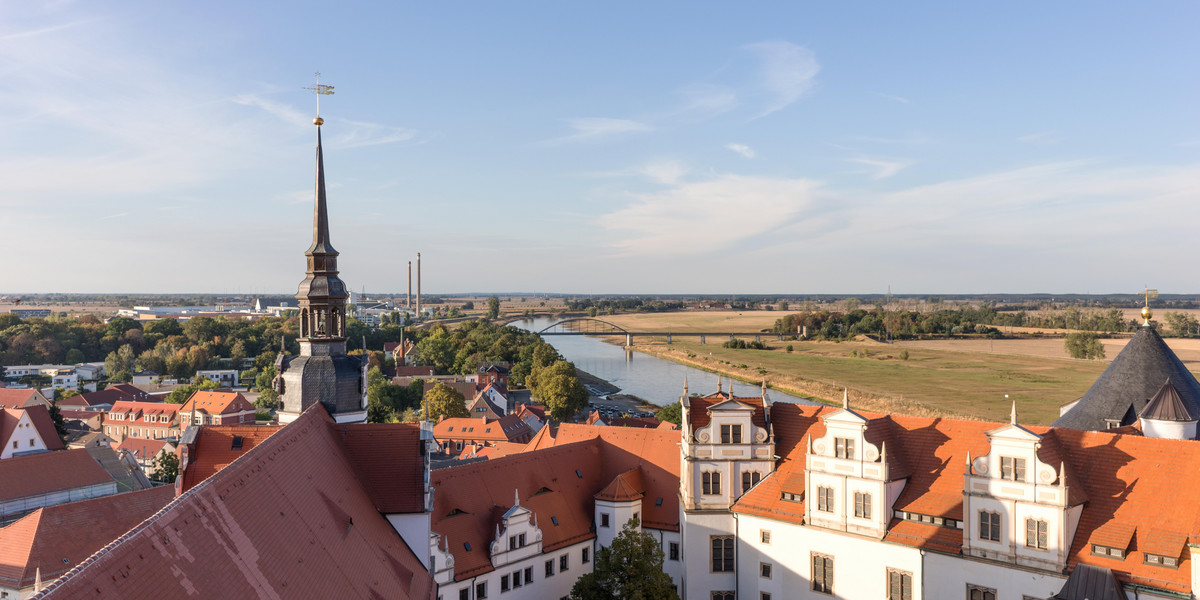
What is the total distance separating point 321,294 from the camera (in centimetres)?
2697

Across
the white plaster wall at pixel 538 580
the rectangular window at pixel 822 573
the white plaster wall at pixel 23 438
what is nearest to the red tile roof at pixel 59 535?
the white plaster wall at pixel 538 580

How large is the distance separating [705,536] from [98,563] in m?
24.0

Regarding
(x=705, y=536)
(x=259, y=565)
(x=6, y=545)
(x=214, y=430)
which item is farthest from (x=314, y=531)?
(x=6, y=545)

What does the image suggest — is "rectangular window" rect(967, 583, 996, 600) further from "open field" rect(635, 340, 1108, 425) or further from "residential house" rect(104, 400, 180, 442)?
"residential house" rect(104, 400, 180, 442)

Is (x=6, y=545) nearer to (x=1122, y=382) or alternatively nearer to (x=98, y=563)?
(x=98, y=563)

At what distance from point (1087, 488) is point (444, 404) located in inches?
2503

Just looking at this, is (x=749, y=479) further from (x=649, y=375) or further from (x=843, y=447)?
(x=649, y=375)

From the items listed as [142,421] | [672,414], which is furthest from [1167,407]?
[142,421]

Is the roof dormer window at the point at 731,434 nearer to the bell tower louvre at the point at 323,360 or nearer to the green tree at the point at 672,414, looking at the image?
the bell tower louvre at the point at 323,360

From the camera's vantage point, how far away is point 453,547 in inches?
1071

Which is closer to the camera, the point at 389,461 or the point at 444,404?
the point at 389,461

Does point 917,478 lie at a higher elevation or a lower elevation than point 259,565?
lower

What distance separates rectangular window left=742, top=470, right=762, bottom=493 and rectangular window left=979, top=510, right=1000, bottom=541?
8382 mm

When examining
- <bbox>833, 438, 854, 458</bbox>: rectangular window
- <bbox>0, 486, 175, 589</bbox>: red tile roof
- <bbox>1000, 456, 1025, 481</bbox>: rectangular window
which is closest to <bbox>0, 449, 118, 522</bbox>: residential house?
<bbox>0, 486, 175, 589</bbox>: red tile roof
